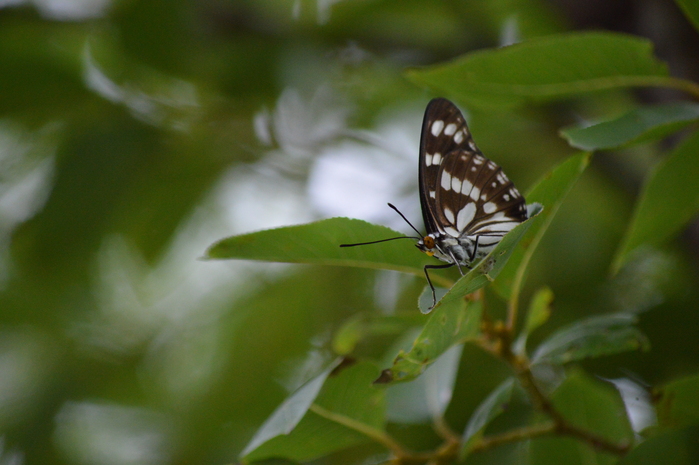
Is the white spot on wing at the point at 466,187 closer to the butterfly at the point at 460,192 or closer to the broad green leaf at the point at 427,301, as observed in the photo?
the butterfly at the point at 460,192

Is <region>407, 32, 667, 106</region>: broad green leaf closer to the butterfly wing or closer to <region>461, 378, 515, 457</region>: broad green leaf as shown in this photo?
the butterfly wing

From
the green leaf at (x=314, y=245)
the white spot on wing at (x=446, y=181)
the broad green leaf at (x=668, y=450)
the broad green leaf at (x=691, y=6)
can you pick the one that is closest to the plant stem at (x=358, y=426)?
the green leaf at (x=314, y=245)

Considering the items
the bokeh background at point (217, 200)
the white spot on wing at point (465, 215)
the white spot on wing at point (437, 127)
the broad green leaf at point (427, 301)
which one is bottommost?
the bokeh background at point (217, 200)

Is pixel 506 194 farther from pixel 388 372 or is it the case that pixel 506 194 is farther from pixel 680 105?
pixel 388 372

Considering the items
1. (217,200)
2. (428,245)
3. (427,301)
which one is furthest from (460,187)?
(217,200)

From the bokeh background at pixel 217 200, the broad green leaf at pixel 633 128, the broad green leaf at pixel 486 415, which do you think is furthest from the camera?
the bokeh background at pixel 217 200

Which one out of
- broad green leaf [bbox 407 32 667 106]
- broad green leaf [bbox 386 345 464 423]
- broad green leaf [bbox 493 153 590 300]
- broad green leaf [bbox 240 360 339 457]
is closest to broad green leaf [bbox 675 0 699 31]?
broad green leaf [bbox 407 32 667 106]

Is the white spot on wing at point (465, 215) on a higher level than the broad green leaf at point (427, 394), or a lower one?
higher

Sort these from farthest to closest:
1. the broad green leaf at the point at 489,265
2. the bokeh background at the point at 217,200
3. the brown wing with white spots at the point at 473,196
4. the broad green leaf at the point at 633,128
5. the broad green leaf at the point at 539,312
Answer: the bokeh background at the point at 217,200
the brown wing with white spots at the point at 473,196
the broad green leaf at the point at 539,312
the broad green leaf at the point at 633,128
the broad green leaf at the point at 489,265
